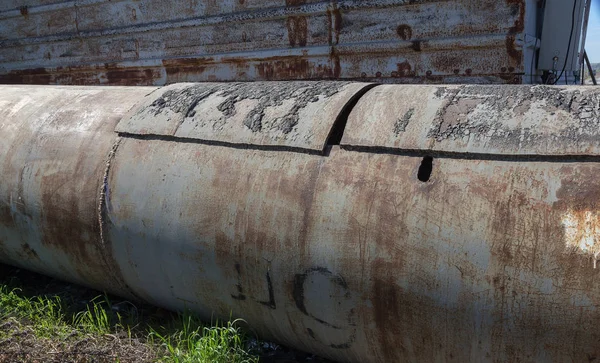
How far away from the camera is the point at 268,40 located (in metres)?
4.17

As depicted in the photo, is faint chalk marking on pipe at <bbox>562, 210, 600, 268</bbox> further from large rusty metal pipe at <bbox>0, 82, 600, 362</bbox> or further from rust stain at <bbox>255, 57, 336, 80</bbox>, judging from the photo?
rust stain at <bbox>255, 57, 336, 80</bbox>

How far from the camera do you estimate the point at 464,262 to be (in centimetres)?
146

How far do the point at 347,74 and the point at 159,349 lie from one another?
244 centimetres

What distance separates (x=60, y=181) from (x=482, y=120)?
158 centimetres

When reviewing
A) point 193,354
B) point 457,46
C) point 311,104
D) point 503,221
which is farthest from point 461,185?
point 457,46

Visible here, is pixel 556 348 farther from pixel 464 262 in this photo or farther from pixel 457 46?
pixel 457 46

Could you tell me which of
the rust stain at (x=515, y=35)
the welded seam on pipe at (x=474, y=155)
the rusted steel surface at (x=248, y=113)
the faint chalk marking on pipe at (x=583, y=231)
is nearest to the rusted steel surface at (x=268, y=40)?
the rust stain at (x=515, y=35)

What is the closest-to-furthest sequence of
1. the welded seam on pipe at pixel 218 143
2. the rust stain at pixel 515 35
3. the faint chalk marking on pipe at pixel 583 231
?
the faint chalk marking on pipe at pixel 583 231, the welded seam on pipe at pixel 218 143, the rust stain at pixel 515 35

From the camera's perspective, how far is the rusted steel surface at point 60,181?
218 cm

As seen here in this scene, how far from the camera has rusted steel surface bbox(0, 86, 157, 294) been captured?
218 centimetres

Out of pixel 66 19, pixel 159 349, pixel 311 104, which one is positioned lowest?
pixel 159 349

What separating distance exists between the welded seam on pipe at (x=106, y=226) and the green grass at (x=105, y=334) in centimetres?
17

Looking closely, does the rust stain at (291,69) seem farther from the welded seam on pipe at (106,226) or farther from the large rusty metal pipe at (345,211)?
the welded seam on pipe at (106,226)

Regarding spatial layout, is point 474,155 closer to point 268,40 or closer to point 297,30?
point 297,30
